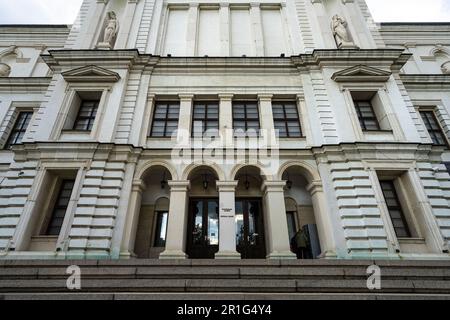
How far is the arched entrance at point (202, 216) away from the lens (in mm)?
12938

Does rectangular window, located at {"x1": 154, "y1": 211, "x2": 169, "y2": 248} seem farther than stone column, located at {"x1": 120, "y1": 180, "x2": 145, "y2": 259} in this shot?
Yes

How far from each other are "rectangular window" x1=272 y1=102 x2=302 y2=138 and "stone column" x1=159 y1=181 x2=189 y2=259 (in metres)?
6.47

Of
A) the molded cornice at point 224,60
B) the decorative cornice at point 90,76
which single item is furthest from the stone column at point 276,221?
the decorative cornice at point 90,76

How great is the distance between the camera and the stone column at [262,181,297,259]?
11328 millimetres

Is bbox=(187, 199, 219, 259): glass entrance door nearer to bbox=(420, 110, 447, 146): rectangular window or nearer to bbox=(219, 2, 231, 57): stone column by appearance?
bbox=(219, 2, 231, 57): stone column

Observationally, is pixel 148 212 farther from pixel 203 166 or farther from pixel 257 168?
pixel 257 168

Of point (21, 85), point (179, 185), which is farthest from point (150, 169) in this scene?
point (21, 85)

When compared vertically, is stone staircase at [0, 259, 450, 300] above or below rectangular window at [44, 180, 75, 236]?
below

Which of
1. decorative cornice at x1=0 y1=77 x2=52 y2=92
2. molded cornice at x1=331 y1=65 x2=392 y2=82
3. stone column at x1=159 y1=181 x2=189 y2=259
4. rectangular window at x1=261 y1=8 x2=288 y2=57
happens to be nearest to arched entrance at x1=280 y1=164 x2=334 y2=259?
stone column at x1=159 y1=181 x2=189 y2=259

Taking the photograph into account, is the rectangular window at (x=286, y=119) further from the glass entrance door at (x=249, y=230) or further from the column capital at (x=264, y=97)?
the glass entrance door at (x=249, y=230)

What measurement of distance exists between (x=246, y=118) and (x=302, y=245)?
7789 millimetres

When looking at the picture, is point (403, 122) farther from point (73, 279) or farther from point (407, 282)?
point (73, 279)

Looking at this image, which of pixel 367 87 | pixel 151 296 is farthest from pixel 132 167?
pixel 367 87
